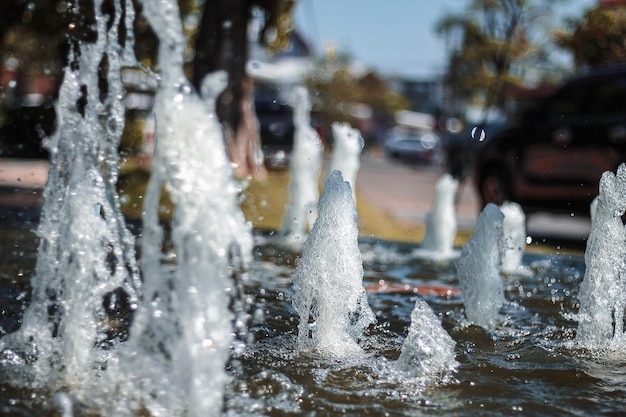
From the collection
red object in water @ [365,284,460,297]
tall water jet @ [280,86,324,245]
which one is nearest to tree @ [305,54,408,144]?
tall water jet @ [280,86,324,245]

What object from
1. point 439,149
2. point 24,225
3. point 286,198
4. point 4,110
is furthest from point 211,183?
point 439,149

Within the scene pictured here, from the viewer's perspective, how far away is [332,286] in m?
4.19

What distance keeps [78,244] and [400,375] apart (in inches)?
55.8

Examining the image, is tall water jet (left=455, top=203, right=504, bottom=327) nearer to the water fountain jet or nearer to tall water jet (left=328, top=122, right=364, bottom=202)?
the water fountain jet

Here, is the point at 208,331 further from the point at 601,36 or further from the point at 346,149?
the point at 601,36

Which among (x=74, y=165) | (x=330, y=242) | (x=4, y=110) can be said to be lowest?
(x=330, y=242)

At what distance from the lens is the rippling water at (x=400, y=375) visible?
3.28 metres

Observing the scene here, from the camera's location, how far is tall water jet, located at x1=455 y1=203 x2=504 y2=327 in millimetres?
4930

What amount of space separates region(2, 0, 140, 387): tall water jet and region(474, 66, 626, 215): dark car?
5729 mm

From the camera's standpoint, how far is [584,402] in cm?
346

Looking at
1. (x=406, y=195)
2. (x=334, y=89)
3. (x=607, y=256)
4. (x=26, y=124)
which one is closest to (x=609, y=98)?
(x=607, y=256)

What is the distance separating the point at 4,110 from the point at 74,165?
34.5 ft

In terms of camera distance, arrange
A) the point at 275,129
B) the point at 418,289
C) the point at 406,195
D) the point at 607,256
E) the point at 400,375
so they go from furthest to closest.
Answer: the point at 275,129 < the point at 406,195 < the point at 418,289 < the point at 607,256 < the point at 400,375

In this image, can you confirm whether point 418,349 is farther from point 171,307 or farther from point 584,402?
point 171,307
